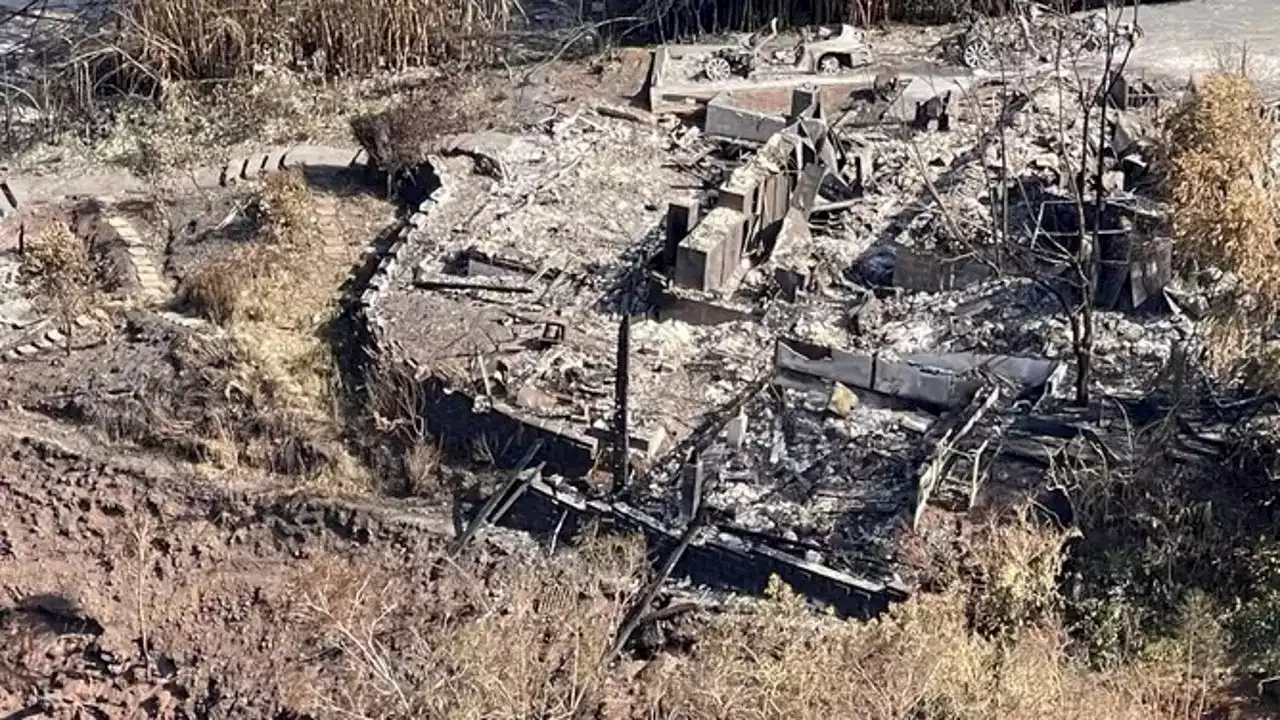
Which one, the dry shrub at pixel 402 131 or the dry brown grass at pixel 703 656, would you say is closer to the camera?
Result: the dry brown grass at pixel 703 656

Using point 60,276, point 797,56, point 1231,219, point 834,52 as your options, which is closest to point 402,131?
point 60,276

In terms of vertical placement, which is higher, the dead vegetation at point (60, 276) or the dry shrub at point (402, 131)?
the dry shrub at point (402, 131)

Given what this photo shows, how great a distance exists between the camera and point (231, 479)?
1371 cm

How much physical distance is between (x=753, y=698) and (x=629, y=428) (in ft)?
11.5

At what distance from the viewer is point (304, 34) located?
1970 centimetres

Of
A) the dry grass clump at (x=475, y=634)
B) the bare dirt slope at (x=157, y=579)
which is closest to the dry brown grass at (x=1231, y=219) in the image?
the dry grass clump at (x=475, y=634)

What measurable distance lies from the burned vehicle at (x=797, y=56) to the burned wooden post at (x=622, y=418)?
7.62 m

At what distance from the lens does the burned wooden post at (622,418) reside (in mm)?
12766

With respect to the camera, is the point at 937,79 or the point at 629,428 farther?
the point at 937,79

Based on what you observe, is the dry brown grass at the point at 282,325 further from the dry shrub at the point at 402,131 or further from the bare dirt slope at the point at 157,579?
the dry shrub at the point at 402,131

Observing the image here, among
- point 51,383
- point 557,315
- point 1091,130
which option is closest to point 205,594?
point 51,383

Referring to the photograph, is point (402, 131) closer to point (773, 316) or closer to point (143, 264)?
point (143, 264)

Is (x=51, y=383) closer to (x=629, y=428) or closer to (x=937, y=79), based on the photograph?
(x=629, y=428)

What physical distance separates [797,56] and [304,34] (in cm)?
541
